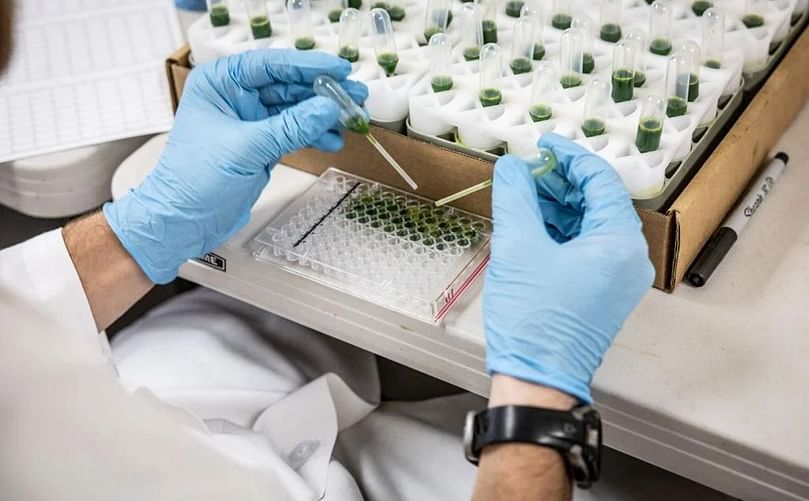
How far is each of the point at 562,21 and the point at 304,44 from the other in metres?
0.34

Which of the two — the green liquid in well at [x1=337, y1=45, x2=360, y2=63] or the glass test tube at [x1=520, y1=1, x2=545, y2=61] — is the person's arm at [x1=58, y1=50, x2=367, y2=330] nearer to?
the green liquid in well at [x1=337, y1=45, x2=360, y2=63]

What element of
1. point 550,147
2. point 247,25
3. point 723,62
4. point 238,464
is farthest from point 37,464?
point 723,62

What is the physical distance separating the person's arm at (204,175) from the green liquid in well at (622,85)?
0.96 feet

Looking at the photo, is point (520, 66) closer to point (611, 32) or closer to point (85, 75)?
point (611, 32)

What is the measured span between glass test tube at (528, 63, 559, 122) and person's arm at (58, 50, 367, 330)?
202 mm

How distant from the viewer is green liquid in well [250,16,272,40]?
120 centimetres

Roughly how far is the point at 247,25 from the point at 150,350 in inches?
18.1

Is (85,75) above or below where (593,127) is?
below

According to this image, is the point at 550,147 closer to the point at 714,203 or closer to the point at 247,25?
the point at 714,203

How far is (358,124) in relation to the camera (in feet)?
3.45

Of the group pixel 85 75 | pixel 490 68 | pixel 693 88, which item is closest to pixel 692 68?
pixel 693 88

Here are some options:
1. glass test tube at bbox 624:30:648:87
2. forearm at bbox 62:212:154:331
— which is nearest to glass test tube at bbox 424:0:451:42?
glass test tube at bbox 624:30:648:87

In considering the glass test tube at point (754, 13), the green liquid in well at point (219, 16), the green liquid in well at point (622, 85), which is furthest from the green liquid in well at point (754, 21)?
the green liquid in well at point (219, 16)

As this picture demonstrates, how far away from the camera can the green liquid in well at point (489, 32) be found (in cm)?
116
